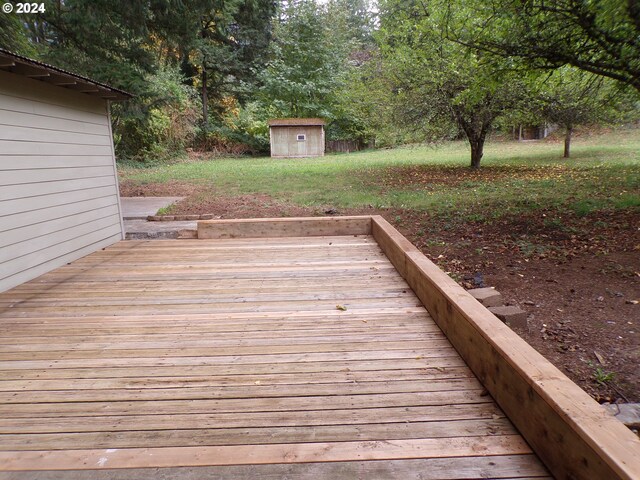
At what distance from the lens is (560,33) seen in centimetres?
555

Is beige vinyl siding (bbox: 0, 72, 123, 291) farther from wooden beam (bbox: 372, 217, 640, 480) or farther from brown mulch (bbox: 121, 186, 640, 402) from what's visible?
wooden beam (bbox: 372, 217, 640, 480)

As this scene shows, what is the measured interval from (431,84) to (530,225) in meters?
6.73

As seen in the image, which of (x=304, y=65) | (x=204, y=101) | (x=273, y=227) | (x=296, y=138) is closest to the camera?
(x=273, y=227)

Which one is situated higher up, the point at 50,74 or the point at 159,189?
the point at 50,74

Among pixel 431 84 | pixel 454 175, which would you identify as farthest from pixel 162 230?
pixel 454 175

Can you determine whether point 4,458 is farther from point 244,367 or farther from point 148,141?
point 148,141

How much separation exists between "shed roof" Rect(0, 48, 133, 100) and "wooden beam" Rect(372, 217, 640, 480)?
376cm

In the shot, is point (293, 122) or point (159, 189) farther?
point (293, 122)

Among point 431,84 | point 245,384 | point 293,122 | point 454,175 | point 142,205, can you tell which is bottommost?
point 245,384

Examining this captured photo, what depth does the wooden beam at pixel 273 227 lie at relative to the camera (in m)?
5.41

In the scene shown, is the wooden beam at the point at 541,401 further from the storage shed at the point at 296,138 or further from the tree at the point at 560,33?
the storage shed at the point at 296,138

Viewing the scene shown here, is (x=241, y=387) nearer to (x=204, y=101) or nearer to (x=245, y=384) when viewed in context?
(x=245, y=384)

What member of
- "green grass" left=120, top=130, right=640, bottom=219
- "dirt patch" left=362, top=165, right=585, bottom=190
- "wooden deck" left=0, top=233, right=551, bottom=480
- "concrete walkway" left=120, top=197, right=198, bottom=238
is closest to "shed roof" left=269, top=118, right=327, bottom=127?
"green grass" left=120, top=130, right=640, bottom=219

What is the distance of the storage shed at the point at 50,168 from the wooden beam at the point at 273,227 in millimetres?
1327
